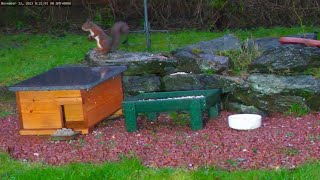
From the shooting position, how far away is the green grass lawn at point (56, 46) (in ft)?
29.6

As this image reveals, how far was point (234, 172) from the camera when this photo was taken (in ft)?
16.1

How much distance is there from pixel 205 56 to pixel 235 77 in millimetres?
518

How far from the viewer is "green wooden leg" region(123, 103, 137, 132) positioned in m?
6.30

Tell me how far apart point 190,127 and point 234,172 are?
1.54 m

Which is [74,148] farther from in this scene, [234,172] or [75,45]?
[75,45]

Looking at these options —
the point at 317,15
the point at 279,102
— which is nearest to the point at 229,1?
the point at 317,15

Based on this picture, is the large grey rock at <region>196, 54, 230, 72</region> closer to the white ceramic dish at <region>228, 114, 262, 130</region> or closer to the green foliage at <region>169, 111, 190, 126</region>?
the green foliage at <region>169, 111, 190, 126</region>

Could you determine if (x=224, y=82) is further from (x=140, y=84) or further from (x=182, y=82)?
(x=140, y=84)

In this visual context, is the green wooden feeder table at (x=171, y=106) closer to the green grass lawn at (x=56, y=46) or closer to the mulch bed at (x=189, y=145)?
the mulch bed at (x=189, y=145)

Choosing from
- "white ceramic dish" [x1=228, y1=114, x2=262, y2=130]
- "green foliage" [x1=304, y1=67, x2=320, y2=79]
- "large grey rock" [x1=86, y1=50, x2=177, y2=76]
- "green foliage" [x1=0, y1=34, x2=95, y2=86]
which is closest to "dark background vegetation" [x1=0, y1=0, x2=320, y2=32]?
"green foliage" [x1=0, y1=34, x2=95, y2=86]

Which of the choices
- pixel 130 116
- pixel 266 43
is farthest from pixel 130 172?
pixel 266 43

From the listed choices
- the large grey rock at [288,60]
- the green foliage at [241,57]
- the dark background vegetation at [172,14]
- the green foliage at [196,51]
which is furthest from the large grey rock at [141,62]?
the dark background vegetation at [172,14]

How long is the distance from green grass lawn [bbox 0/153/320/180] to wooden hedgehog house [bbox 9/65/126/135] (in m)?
1.09

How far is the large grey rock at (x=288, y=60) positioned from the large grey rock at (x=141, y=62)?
1.08 metres
